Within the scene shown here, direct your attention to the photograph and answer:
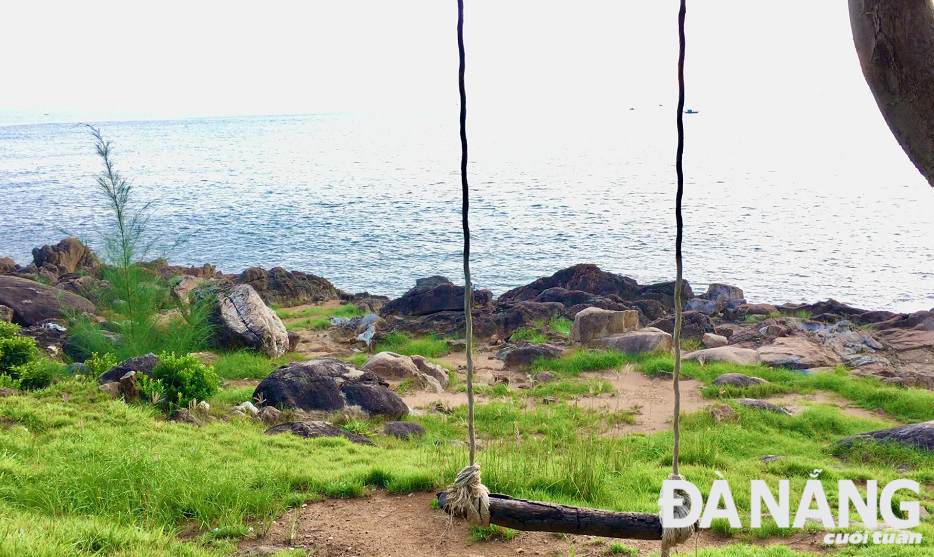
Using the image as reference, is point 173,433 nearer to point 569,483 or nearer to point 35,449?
point 35,449

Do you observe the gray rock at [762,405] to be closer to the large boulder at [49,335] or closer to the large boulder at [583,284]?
the large boulder at [583,284]

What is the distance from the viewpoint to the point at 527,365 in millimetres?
14789

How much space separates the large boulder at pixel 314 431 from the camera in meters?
8.62

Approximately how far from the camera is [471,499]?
2961 mm

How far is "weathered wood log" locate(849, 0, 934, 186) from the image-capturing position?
10.2 feet

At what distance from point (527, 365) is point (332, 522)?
9.40 meters

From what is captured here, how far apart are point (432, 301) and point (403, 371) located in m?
6.92

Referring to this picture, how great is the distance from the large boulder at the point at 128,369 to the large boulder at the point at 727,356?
967 centimetres

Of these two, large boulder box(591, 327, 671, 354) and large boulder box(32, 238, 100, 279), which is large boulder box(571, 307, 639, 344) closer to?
large boulder box(591, 327, 671, 354)

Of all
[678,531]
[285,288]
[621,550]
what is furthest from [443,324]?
[678,531]

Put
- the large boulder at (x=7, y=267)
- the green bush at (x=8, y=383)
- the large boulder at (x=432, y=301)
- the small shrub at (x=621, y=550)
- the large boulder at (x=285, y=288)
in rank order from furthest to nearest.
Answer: the large boulder at (x=7, y=267), the large boulder at (x=285, y=288), the large boulder at (x=432, y=301), the green bush at (x=8, y=383), the small shrub at (x=621, y=550)

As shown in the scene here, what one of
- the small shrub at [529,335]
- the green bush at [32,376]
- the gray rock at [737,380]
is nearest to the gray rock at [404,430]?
the green bush at [32,376]

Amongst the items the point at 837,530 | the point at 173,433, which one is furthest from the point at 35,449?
the point at 837,530

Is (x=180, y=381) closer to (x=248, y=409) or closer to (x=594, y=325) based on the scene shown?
(x=248, y=409)
